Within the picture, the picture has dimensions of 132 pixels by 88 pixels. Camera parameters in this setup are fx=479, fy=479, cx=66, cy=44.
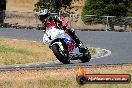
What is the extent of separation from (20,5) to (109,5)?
161 feet

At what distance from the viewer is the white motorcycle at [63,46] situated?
33.7 ft

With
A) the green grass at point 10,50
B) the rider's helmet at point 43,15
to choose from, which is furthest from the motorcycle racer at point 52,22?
the green grass at point 10,50

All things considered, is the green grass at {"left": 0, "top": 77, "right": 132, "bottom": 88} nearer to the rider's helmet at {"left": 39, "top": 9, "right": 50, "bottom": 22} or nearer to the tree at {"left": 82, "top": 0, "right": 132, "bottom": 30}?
the rider's helmet at {"left": 39, "top": 9, "right": 50, "bottom": 22}

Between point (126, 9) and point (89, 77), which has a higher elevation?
point (89, 77)

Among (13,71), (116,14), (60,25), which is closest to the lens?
(60,25)

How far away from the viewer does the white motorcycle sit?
10266 millimetres

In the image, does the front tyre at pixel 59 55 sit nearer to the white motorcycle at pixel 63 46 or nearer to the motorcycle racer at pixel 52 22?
the white motorcycle at pixel 63 46

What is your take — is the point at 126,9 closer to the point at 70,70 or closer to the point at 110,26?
the point at 110,26

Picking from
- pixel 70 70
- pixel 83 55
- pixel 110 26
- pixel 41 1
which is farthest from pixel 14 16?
pixel 83 55

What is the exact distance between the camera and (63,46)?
1073 centimetres

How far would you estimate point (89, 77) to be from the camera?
9.81 m

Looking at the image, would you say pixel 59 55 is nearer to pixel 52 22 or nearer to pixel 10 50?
pixel 52 22

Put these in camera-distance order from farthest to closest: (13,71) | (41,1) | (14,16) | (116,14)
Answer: (14,16) → (116,14) → (41,1) → (13,71)

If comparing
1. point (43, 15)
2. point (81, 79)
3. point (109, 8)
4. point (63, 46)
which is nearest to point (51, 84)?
point (63, 46)
